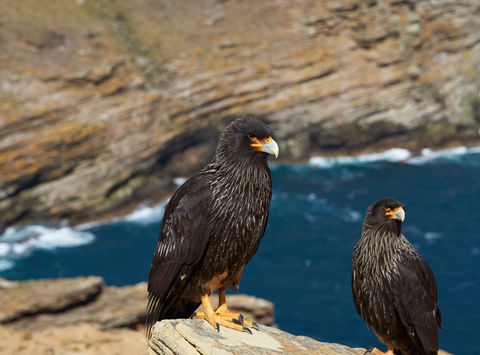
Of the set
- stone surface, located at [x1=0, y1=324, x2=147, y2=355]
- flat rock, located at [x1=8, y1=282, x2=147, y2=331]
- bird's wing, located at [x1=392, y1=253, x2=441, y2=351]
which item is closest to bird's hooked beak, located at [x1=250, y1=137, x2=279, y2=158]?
bird's wing, located at [x1=392, y1=253, x2=441, y2=351]

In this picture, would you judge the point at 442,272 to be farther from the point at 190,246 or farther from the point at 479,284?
the point at 190,246

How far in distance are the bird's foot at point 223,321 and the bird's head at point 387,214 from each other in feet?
12.9

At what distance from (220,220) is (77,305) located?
19215 millimetres

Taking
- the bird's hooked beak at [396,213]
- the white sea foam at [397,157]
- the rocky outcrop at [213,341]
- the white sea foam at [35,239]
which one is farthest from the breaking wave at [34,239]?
the bird's hooked beak at [396,213]

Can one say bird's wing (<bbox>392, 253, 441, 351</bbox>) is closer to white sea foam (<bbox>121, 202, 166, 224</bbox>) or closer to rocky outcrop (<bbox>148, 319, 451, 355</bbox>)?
rocky outcrop (<bbox>148, 319, 451, 355</bbox>)

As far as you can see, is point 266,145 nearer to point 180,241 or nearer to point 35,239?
point 180,241

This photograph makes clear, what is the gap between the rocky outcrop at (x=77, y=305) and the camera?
84.4 ft

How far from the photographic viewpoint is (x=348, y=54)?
6569cm

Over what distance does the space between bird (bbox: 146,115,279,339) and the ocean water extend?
83.5ft

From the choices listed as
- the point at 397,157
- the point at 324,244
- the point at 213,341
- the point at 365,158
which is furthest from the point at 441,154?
the point at 213,341

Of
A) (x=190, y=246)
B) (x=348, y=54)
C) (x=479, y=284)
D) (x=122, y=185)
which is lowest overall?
(x=479, y=284)

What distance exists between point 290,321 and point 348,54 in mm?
37858

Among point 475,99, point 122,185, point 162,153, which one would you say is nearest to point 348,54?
point 475,99

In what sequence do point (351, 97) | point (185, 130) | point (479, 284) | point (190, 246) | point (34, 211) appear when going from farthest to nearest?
point (351, 97)
point (185, 130)
point (34, 211)
point (479, 284)
point (190, 246)
